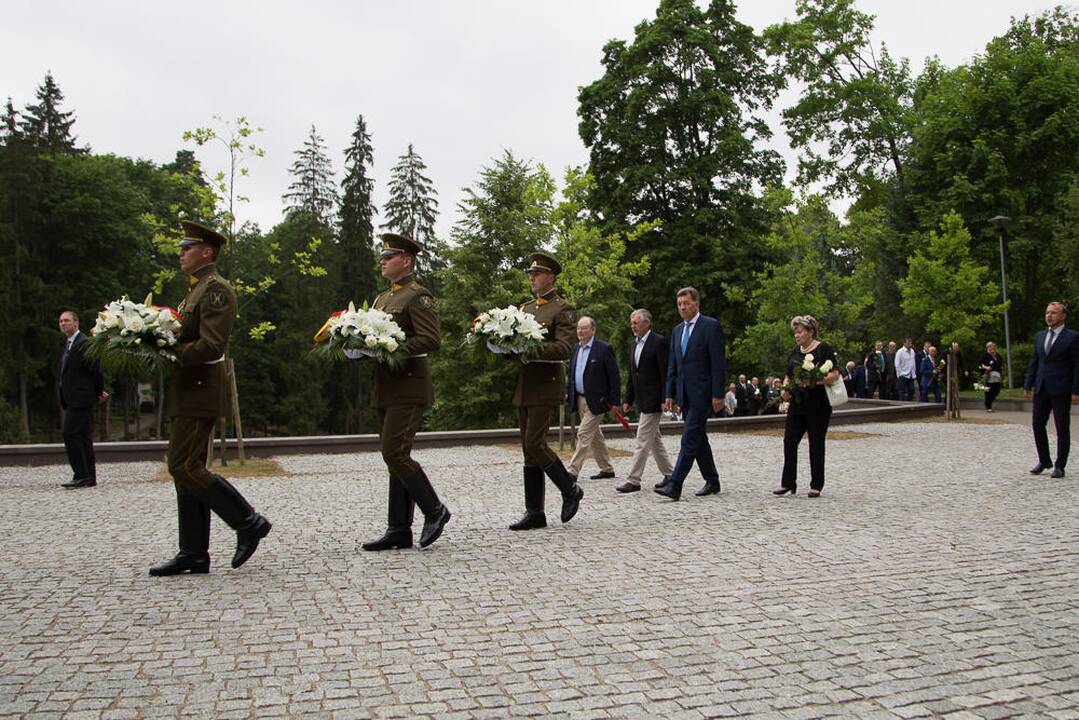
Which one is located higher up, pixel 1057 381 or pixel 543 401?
pixel 1057 381

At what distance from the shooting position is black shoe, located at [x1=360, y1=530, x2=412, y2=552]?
7.37m

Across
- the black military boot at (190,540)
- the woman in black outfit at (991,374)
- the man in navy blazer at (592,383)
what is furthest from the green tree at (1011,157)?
the black military boot at (190,540)

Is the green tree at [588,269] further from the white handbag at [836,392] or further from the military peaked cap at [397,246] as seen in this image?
the military peaked cap at [397,246]

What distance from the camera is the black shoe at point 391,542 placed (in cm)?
737

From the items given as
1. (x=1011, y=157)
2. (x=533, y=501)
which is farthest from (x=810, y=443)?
(x=1011, y=157)

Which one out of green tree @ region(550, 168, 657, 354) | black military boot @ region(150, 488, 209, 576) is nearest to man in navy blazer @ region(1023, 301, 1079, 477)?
black military boot @ region(150, 488, 209, 576)

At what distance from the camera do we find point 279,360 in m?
54.3

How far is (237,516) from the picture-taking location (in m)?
6.68

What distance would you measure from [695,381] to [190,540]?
551cm

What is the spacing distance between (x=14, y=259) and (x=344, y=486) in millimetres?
36291

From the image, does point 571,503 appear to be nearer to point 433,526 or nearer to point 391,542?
point 433,526

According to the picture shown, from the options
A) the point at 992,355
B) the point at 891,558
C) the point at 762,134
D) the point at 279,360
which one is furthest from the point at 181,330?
the point at 279,360

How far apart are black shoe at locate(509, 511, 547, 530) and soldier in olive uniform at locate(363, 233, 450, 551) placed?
1.00m

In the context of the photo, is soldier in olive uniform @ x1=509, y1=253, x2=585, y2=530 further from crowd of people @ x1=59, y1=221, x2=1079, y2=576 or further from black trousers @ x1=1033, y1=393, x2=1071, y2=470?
black trousers @ x1=1033, y1=393, x2=1071, y2=470
